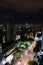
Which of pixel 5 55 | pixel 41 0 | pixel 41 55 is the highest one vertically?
pixel 41 0

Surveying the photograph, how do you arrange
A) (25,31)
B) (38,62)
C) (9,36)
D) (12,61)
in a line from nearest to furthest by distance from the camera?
(12,61) < (38,62) < (9,36) < (25,31)

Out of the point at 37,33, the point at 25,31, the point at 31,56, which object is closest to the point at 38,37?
the point at 37,33

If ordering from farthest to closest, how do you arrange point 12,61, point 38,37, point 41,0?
point 38,37
point 12,61
point 41,0

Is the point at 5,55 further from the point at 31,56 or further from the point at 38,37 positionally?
the point at 38,37

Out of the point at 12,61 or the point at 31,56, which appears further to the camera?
the point at 31,56

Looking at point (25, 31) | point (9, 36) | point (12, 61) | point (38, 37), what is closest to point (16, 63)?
point (12, 61)

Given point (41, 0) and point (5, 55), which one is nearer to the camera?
point (41, 0)

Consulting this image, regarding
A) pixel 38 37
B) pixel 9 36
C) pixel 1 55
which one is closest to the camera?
pixel 1 55

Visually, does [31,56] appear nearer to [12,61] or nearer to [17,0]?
[12,61]

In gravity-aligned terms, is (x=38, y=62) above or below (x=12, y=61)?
below
